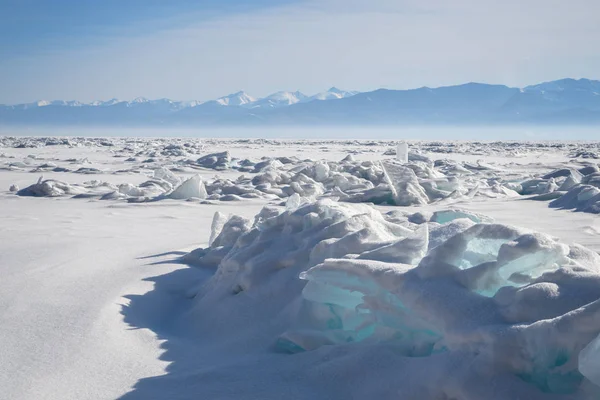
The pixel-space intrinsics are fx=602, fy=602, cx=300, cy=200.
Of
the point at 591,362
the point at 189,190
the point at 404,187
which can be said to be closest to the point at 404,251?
the point at 591,362

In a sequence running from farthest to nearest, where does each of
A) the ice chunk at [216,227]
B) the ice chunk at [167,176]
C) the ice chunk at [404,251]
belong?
the ice chunk at [167,176] < the ice chunk at [216,227] < the ice chunk at [404,251]

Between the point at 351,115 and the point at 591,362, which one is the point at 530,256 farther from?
the point at 351,115

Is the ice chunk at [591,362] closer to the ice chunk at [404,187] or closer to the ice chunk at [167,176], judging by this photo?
the ice chunk at [404,187]

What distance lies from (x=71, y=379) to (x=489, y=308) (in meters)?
1.44

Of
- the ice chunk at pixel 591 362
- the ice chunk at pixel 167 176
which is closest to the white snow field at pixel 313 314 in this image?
the ice chunk at pixel 591 362

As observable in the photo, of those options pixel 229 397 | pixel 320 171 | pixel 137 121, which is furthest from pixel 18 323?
pixel 137 121

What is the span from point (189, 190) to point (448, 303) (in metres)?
6.55

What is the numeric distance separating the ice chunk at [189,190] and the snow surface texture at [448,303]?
5247 mm

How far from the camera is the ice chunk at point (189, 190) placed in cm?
801

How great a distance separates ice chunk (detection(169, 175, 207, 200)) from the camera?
26.3 ft

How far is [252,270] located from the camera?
2824 millimetres

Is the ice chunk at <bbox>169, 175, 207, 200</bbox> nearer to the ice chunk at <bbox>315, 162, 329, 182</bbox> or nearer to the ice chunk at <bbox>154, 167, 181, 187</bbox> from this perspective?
the ice chunk at <bbox>154, 167, 181, 187</bbox>

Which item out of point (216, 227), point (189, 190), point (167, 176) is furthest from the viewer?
point (167, 176)

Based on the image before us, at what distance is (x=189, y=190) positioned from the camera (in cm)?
805
